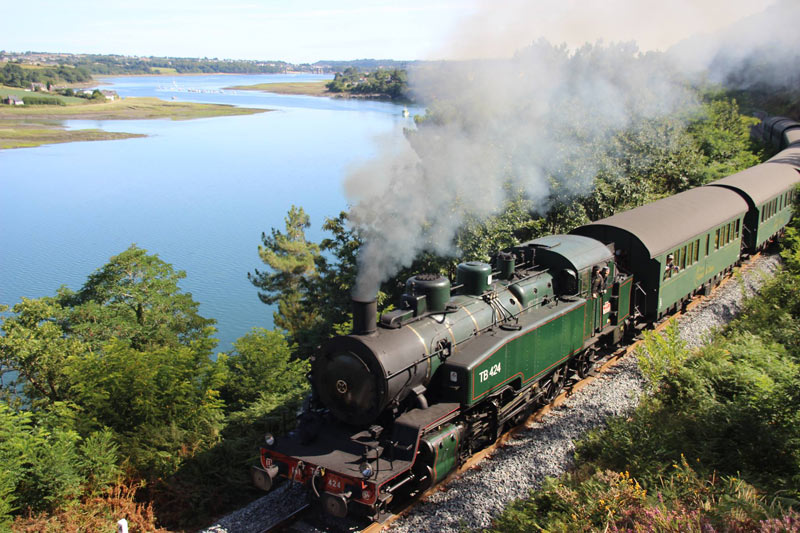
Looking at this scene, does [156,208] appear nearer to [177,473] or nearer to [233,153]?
[233,153]

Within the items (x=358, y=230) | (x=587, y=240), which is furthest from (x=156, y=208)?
(x=587, y=240)

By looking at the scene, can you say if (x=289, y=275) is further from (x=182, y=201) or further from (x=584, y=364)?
(x=182, y=201)

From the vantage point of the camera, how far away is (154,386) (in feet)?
32.6

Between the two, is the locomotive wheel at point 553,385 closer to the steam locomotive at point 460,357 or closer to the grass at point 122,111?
the steam locomotive at point 460,357

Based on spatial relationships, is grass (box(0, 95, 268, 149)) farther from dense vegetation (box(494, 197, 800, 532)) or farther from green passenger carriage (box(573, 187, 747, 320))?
dense vegetation (box(494, 197, 800, 532))

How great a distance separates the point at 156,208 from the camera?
4175 cm

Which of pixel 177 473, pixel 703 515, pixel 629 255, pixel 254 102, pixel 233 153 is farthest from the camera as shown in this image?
pixel 254 102

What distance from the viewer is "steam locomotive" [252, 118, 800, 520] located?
26.7 ft

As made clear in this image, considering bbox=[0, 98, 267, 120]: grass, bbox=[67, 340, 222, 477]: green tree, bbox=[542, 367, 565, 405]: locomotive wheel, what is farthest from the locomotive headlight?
bbox=[0, 98, 267, 120]: grass

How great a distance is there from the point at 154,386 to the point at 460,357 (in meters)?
5.30

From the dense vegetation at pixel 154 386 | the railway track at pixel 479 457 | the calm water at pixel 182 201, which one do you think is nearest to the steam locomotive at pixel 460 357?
the railway track at pixel 479 457

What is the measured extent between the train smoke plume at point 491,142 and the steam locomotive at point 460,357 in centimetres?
115

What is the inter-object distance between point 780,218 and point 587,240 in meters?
14.0

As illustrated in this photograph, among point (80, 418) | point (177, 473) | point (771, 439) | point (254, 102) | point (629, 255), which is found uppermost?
point (254, 102)
